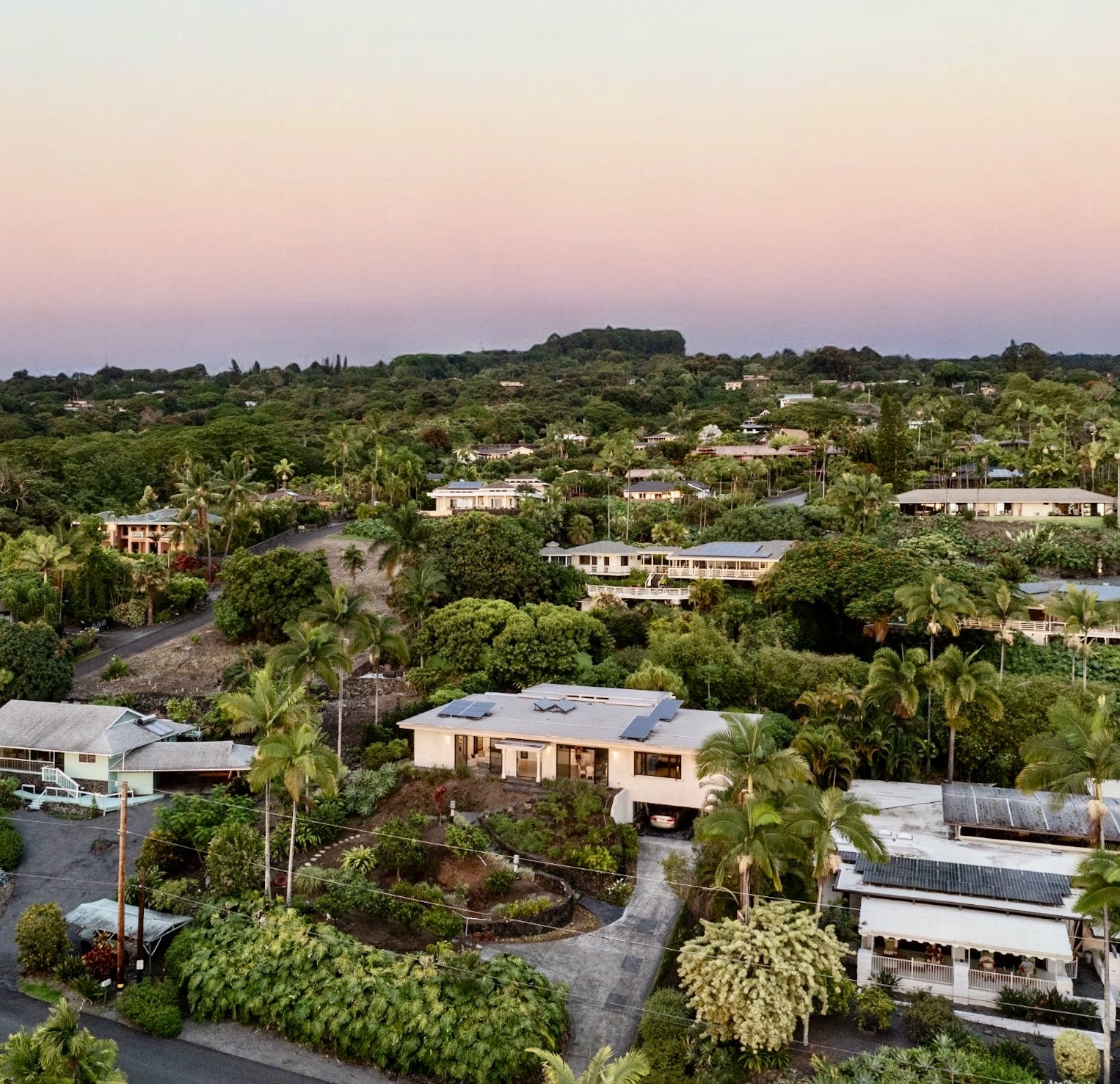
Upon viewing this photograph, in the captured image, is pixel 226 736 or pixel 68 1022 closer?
pixel 68 1022

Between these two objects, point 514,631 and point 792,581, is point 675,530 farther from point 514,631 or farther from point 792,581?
point 514,631

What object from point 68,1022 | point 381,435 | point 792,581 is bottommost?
point 68,1022

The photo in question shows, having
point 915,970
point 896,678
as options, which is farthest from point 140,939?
point 896,678

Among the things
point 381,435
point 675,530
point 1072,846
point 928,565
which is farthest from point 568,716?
point 381,435

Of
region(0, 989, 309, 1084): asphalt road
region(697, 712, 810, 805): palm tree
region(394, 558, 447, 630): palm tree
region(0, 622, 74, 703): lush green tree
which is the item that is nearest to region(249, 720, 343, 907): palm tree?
region(0, 989, 309, 1084): asphalt road

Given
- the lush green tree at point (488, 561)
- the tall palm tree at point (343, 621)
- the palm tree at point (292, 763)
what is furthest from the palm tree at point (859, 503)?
the palm tree at point (292, 763)

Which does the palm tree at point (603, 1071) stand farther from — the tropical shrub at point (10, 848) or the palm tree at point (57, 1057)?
the tropical shrub at point (10, 848)

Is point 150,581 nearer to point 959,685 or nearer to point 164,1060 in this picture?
point 164,1060
